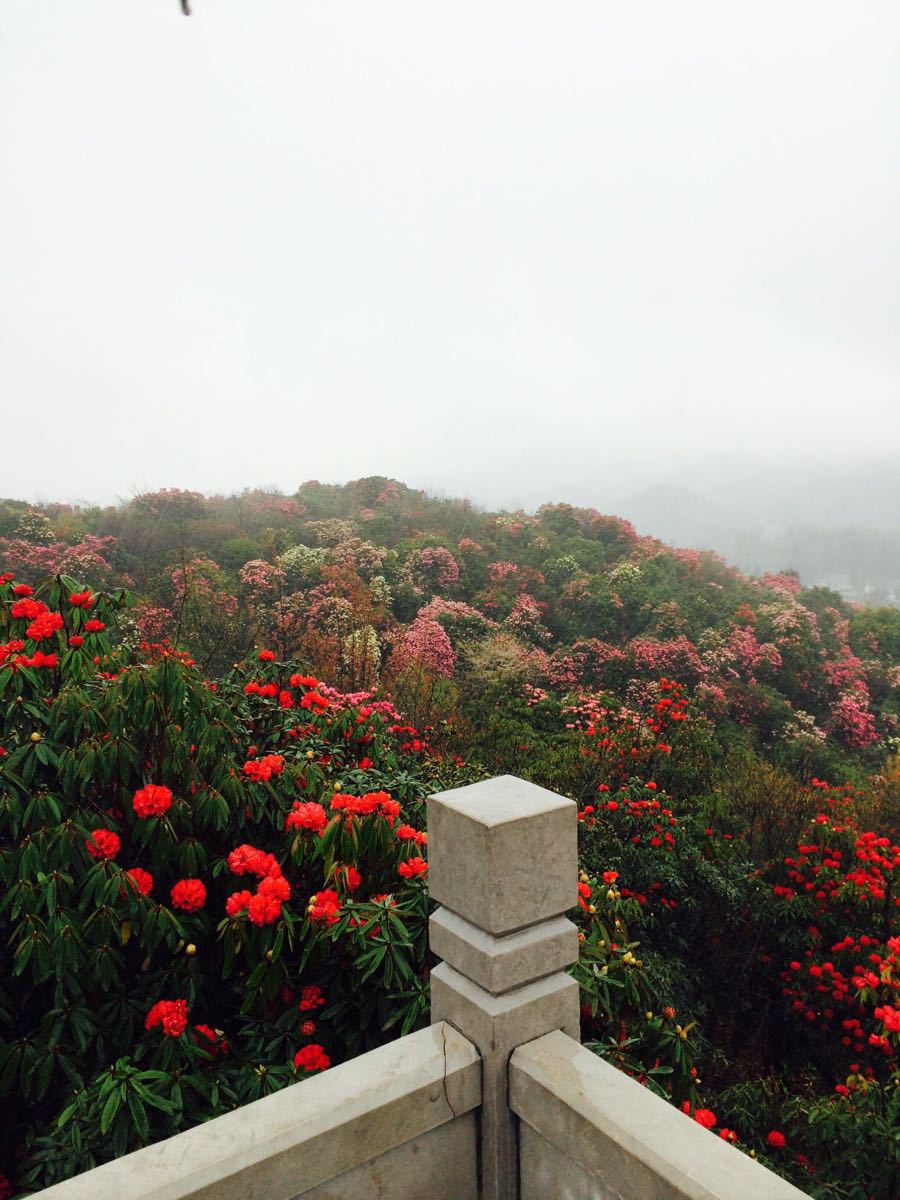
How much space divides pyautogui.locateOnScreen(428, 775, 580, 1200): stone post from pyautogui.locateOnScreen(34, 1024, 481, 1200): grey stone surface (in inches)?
2.8

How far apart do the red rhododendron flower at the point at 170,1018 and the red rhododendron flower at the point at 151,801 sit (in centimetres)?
49

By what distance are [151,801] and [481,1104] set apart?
3.84ft

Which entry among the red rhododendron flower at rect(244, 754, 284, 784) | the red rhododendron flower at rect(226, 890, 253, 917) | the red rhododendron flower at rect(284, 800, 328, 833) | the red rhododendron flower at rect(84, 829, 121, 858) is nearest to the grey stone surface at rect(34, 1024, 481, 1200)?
the red rhododendron flower at rect(226, 890, 253, 917)

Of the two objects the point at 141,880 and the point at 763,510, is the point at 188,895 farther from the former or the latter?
the point at 763,510

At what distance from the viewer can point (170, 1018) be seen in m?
1.66

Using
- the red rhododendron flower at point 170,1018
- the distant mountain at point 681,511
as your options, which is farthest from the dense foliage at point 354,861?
the distant mountain at point 681,511

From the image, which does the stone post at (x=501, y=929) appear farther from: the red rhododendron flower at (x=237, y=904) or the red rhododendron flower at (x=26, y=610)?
the red rhododendron flower at (x=26, y=610)

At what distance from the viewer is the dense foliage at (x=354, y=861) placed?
1.72 m

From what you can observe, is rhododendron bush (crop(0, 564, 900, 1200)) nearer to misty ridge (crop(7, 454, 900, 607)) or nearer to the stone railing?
the stone railing

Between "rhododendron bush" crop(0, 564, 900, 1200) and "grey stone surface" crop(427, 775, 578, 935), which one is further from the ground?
"grey stone surface" crop(427, 775, 578, 935)

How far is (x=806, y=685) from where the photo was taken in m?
10.0

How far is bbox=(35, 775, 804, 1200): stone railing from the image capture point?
102 centimetres

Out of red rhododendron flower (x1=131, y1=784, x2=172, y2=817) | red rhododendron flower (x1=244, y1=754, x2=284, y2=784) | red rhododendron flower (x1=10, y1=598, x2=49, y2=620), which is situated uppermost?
red rhododendron flower (x1=10, y1=598, x2=49, y2=620)

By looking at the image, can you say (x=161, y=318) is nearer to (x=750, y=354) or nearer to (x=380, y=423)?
(x=380, y=423)
